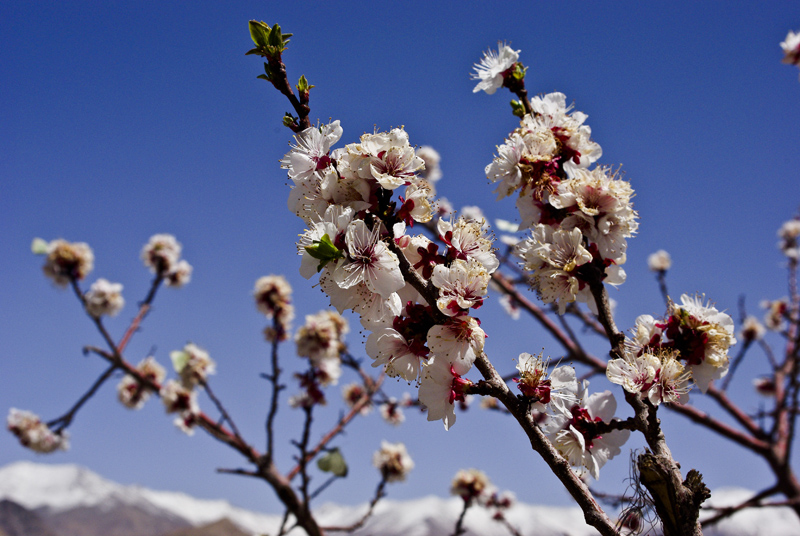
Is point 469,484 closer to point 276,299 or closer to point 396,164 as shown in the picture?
point 276,299

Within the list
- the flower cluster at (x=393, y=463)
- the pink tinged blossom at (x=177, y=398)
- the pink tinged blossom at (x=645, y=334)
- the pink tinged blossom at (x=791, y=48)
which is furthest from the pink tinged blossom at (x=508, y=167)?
the flower cluster at (x=393, y=463)

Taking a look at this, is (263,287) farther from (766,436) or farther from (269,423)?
(766,436)

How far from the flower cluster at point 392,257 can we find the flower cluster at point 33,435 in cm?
689

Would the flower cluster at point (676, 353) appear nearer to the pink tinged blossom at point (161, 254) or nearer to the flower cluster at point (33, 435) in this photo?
the pink tinged blossom at point (161, 254)

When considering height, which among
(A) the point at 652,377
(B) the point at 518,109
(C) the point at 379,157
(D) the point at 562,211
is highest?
(B) the point at 518,109

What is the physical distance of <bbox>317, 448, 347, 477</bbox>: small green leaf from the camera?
13.0 feet

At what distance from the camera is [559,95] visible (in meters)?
2.12

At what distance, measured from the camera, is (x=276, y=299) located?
5574 mm

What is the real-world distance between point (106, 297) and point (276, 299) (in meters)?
2.53

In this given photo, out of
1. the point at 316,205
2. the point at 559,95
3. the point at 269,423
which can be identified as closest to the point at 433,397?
the point at 316,205

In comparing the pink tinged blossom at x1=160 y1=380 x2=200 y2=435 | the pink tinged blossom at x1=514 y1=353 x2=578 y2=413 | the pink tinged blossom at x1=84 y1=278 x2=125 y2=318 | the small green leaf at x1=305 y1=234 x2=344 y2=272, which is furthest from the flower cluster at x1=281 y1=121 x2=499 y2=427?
the pink tinged blossom at x1=84 y1=278 x2=125 y2=318

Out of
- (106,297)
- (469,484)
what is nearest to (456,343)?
(469,484)

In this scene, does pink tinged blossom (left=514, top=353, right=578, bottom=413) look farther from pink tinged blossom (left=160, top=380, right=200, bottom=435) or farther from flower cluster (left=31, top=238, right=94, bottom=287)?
flower cluster (left=31, top=238, right=94, bottom=287)

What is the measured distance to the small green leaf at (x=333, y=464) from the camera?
396cm
